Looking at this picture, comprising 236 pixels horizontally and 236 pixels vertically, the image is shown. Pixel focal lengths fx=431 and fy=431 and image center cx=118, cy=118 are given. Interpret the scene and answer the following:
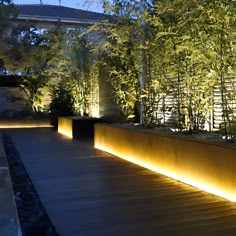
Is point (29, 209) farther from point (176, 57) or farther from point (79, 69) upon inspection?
point (79, 69)

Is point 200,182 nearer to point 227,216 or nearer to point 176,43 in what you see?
point 227,216

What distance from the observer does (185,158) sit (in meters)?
4.09

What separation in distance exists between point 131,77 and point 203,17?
8.25 feet

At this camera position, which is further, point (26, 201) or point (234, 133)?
point (234, 133)

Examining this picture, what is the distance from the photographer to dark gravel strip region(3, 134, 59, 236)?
8.84 feet

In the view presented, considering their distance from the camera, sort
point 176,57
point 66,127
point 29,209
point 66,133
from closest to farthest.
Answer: point 29,209 → point 176,57 → point 66,133 → point 66,127

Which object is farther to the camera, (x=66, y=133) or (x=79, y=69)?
(x=66, y=133)

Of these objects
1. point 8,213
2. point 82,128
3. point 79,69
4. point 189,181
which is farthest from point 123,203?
point 79,69

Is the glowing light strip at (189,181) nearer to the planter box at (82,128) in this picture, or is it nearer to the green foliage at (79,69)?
the planter box at (82,128)

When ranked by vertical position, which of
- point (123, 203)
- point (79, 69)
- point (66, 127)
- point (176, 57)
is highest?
point (79, 69)

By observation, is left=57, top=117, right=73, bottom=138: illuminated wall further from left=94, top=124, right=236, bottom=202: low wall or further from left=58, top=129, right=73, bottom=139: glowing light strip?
left=94, top=124, right=236, bottom=202: low wall

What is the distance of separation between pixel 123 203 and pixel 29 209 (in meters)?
0.72

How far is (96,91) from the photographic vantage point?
10.4m

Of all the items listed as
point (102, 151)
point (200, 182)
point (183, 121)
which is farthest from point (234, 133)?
point (102, 151)
